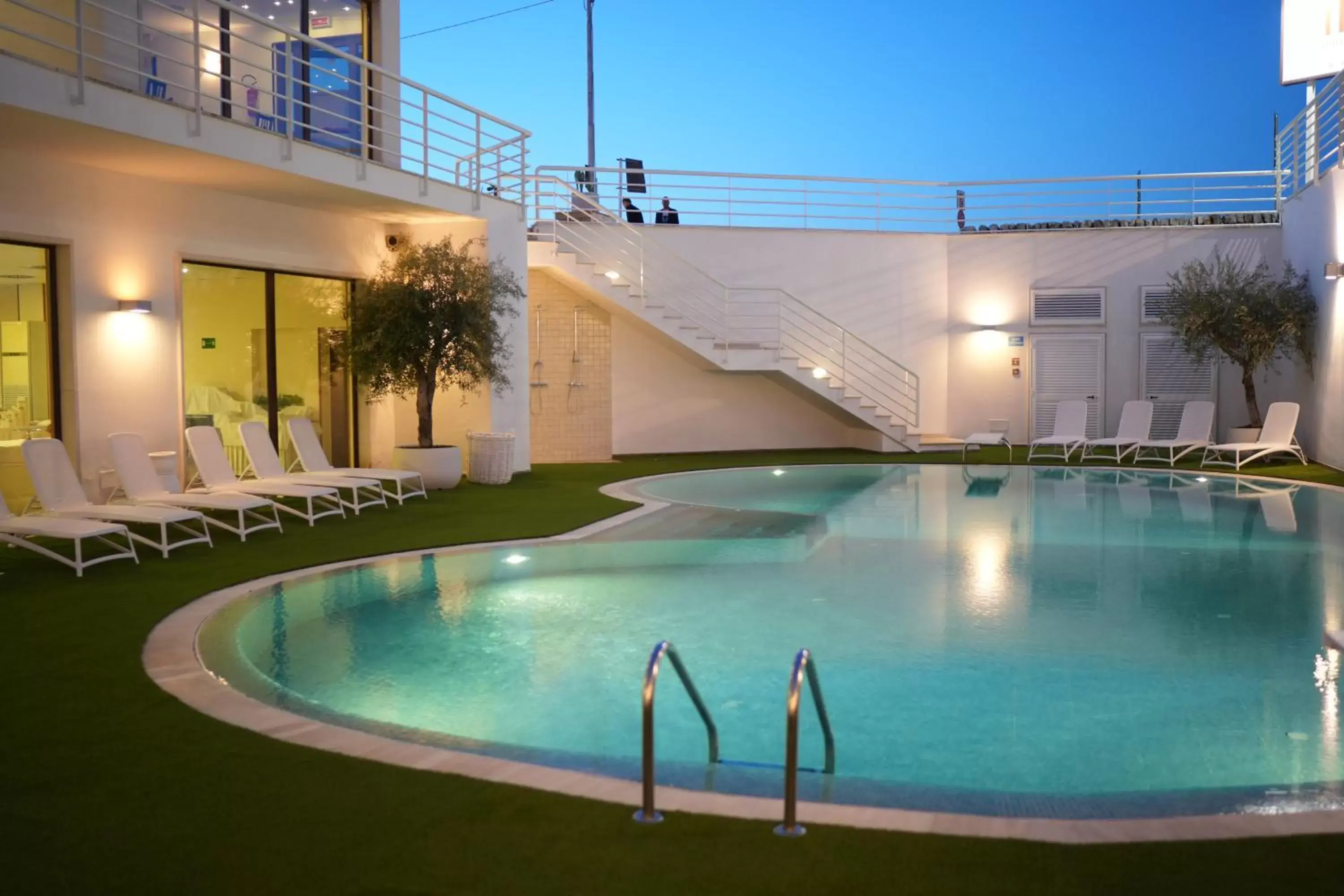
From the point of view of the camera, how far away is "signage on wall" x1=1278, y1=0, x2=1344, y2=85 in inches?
675

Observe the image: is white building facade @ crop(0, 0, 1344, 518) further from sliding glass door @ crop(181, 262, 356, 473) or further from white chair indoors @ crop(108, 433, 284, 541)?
white chair indoors @ crop(108, 433, 284, 541)

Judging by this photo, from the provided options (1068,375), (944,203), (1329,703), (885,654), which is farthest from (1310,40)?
(885,654)

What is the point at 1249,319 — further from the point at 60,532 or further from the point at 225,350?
the point at 60,532

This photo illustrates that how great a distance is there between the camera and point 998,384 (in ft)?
61.0

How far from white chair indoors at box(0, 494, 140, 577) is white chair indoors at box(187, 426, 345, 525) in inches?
72.1

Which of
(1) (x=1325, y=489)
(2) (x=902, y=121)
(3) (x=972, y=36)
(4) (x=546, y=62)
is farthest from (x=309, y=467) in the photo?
(2) (x=902, y=121)

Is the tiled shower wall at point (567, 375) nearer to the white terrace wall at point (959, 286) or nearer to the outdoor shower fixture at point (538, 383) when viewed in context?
the outdoor shower fixture at point (538, 383)

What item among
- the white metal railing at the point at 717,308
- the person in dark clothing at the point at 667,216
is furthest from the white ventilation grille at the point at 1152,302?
the person in dark clothing at the point at 667,216

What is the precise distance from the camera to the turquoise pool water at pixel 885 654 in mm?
4359

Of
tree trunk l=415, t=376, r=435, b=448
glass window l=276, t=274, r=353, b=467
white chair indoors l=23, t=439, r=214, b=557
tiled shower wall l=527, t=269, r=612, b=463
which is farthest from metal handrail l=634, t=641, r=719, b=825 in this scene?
tiled shower wall l=527, t=269, r=612, b=463

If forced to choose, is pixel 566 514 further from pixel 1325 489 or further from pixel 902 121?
pixel 902 121

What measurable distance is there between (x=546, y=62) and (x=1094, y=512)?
4378 cm

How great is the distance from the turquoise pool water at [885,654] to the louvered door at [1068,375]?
845 centimetres

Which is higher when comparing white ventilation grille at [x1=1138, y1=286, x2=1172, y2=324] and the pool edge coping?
white ventilation grille at [x1=1138, y1=286, x2=1172, y2=324]
